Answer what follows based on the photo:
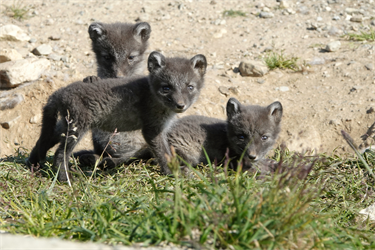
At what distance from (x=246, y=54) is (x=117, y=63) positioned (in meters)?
3.63

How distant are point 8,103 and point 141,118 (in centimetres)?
402

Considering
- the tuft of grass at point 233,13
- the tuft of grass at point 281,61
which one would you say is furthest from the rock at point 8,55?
the tuft of grass at point 281,61

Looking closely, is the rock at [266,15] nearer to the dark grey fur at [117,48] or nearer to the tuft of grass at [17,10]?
the dark grey fur at [117,48]

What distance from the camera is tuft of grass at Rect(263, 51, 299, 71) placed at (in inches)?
306

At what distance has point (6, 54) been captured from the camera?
8086 mm

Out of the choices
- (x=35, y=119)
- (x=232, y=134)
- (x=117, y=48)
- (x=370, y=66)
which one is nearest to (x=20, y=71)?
(x=35, y=119)

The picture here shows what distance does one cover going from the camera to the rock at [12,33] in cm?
877

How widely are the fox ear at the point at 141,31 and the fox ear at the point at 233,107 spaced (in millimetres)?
2009

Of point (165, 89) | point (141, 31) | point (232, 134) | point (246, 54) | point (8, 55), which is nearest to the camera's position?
point (165, 89)

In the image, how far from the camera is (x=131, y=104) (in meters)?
4.74

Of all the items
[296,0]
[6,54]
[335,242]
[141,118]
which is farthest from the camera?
[296,0]

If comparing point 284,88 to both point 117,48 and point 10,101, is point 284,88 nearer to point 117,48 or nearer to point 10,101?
point 117,48

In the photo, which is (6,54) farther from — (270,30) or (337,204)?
(337,204)

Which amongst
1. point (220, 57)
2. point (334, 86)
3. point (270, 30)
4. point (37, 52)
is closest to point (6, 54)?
point (37, 52)
